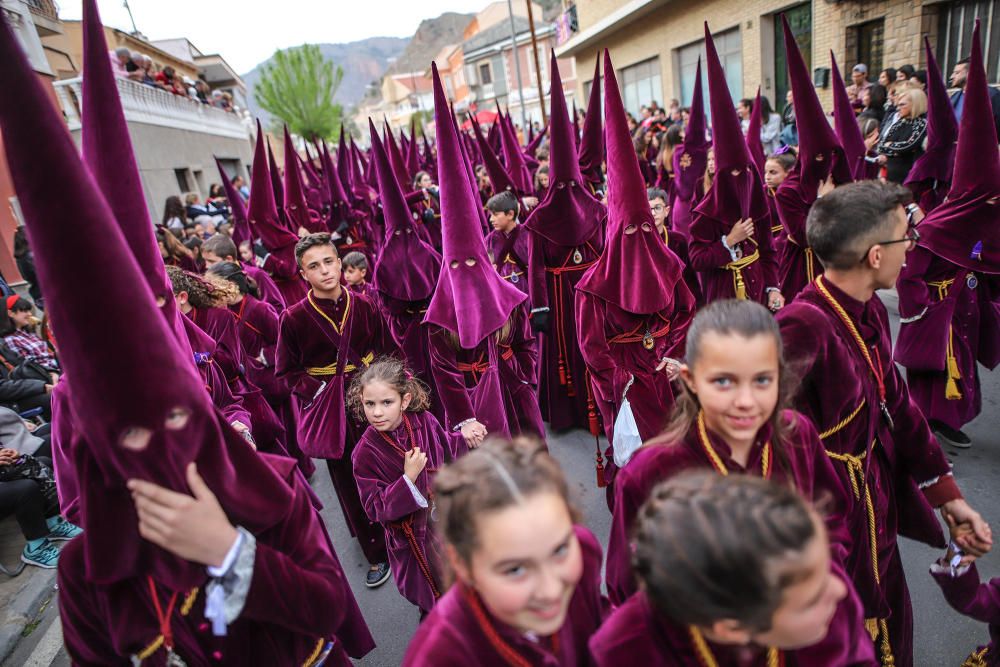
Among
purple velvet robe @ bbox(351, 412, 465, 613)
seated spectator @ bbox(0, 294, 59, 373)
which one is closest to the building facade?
purple velvet robe @ bbox(351, 412, 465, 613)

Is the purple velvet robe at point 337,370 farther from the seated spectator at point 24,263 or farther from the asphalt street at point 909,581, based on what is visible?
the seated spectator at point 24,263

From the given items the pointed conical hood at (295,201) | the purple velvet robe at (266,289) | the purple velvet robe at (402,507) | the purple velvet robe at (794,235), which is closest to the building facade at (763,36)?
the purple velvet robe at (794,235)

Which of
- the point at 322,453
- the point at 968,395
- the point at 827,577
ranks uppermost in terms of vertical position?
the point at 827,577

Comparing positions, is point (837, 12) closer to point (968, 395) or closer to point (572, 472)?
point (968, 395)

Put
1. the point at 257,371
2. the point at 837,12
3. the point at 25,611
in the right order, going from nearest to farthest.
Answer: the point at 25,611
the point at 257,371
the point at 837,12

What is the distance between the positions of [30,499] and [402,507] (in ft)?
11.0

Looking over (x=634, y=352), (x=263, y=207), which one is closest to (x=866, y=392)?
(x=634, y=352)

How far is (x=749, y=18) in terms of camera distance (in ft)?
49.5

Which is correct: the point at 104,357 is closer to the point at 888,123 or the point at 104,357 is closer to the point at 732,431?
the point at 732,431

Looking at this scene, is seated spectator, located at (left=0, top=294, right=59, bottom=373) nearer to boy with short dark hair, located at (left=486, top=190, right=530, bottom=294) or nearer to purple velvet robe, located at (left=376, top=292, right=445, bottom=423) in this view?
purple velvet robe, located at (left=376, top=292, right=445, bottom=423)

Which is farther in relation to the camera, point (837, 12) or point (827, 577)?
point (837, 12)

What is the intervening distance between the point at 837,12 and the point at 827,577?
1473 cm

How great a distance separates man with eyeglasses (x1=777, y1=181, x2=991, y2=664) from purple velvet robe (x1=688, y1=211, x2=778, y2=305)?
89.5 inches

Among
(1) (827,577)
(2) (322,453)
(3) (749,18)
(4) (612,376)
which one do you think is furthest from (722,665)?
(3) (749,18)
